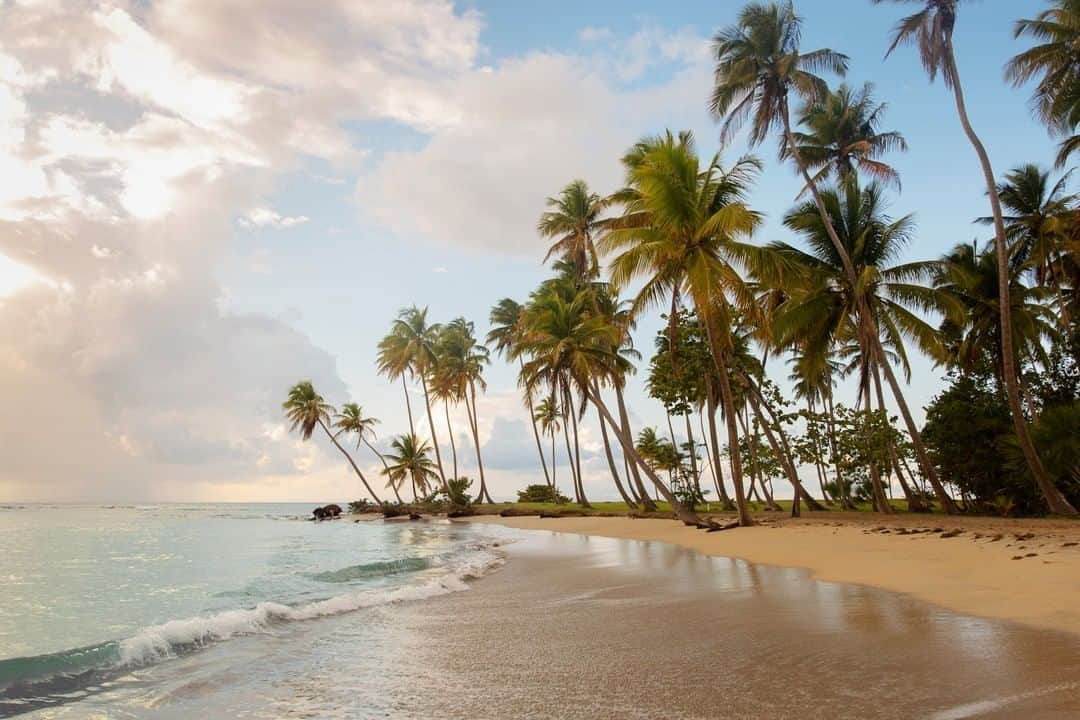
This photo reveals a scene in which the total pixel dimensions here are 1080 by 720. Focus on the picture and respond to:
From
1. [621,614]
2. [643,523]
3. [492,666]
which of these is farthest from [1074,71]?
[492,666]

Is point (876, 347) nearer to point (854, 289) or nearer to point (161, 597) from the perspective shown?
point (854, 289)

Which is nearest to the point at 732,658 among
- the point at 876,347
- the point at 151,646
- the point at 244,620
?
the point at 151,646

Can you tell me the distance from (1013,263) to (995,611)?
2517 centimetres

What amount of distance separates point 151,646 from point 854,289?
803 inches

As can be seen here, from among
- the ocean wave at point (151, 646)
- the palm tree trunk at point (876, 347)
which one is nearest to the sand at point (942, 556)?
the palm tree trunk at point (876, 347)

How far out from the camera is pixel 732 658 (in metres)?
4.50

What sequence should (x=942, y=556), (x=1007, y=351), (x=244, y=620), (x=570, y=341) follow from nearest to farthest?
(x=244, y=620), (x=942, y=556), (x=1007, y=351), (x=570, y=341)

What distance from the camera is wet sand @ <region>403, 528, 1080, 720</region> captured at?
342 centimetres

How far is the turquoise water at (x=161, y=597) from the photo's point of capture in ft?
17.8

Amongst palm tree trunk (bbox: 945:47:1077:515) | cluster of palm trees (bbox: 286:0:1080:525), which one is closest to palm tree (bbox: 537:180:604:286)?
cluster of palm trees (bbox: 286:0:1080:525)

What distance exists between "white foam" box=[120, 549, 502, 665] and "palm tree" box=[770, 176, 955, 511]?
15.8 meters

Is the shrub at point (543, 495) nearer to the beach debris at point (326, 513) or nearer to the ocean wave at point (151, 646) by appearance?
the beach debris at point (326, 513)

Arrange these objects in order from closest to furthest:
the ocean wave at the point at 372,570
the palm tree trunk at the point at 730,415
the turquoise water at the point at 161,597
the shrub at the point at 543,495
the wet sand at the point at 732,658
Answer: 1. the wet sand at the point at 732,658
2. the turquoise water at the point at 161,597
3. the ocean wave at the point at 372,570
4. the palm tree trunk at the point at 730,415
5. the shrub at the point at 543,495

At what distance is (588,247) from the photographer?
35.0 metres
